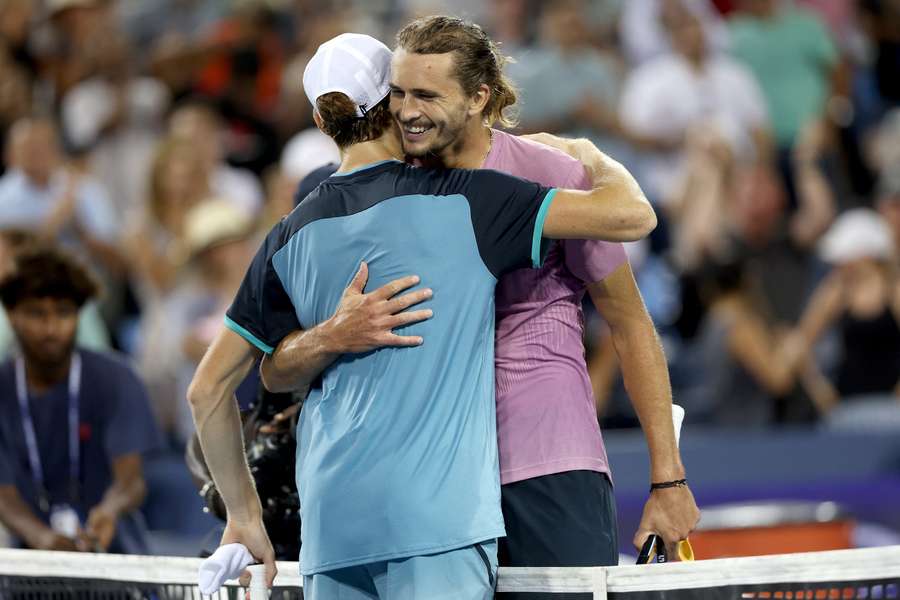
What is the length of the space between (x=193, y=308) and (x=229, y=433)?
16.6 feet

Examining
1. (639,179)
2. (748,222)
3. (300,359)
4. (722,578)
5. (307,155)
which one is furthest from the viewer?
(639,179)

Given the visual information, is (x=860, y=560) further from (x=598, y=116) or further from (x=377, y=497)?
(x=598, y=116)

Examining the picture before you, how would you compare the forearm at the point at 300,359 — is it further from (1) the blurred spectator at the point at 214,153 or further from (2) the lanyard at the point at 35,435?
(1) the blurred spectator at the point at 214,153

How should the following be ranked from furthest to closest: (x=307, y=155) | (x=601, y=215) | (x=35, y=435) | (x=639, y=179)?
(x=639, y=179) → (x=307, y=155) → (x=35, y=435) → (x=601, y=215)

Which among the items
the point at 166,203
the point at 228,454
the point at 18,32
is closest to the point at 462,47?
the point at 228,454

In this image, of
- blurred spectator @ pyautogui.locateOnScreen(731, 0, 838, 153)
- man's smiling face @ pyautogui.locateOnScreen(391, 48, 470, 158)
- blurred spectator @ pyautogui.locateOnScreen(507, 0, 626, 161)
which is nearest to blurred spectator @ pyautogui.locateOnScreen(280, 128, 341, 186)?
blurred spectator @ pyautogui.locateOnScreen(507, 0, 626, 161)

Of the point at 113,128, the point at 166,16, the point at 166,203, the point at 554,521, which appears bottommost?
the point at 554,521

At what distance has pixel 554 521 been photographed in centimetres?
346

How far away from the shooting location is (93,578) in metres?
4.04

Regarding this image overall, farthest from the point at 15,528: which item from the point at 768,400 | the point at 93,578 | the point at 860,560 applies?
the point at 768,400

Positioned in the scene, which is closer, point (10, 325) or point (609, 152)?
point (10, 325)

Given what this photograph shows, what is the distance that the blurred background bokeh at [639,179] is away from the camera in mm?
8062

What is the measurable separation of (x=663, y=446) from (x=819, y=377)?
552cm

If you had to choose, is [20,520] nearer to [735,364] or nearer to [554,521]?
[554,521]
